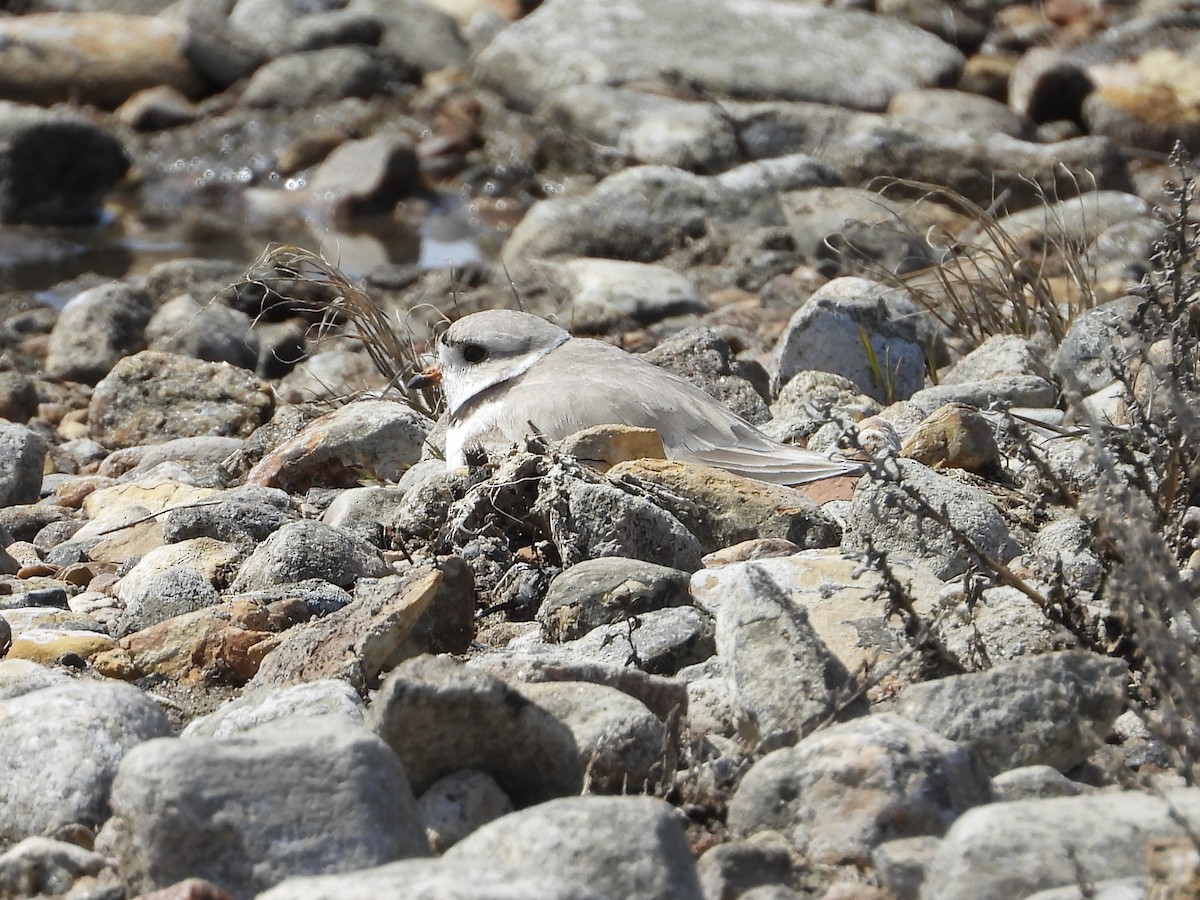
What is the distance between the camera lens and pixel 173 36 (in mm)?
16891

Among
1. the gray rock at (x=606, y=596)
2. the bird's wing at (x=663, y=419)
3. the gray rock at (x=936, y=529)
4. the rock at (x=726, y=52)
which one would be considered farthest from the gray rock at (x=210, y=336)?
the rock at (x=726, y=52)

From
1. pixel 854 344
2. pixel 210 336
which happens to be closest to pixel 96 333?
pixel 210 336

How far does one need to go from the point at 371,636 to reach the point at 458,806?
2.55 feet

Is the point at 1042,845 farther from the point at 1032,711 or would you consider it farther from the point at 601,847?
the point at 601,847

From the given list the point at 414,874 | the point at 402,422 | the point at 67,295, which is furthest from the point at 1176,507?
the point at 67,295

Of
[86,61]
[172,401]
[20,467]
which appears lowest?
[86,61]

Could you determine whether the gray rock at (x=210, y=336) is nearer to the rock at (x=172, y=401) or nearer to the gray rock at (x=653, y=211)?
the rock at (x=172, y=401)

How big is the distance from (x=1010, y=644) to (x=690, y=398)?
206 cm

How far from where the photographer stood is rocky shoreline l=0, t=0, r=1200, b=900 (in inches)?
93.9

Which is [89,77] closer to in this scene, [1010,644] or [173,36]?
[173,36]

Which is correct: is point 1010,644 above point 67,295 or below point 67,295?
above

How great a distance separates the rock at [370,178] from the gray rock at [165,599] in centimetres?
1002

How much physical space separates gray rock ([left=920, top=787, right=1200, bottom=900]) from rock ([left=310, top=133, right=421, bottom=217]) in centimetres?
1215

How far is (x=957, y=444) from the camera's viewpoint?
15.6 feet
